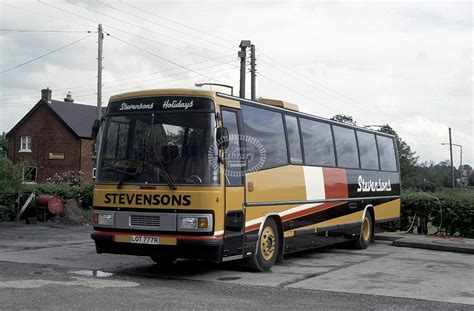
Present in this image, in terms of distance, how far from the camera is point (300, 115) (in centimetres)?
1368

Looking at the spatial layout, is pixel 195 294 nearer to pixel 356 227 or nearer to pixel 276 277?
pixel 276 277

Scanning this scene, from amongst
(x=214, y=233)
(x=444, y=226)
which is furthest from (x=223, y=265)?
(x=444, y=226)

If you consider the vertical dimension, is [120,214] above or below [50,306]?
above

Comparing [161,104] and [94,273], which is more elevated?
[161,104]

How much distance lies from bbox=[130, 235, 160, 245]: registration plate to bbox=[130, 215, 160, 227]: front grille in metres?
0.20

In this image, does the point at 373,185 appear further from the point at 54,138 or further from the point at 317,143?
the point at 54,138

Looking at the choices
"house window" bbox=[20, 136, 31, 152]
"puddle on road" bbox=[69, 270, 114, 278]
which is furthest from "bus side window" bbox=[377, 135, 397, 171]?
"house window" bbox=[20, 136, 31, 152]

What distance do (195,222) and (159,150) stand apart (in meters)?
1.41

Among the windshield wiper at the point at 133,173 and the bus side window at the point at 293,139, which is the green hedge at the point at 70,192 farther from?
the windshield wiper at the point at 133,173

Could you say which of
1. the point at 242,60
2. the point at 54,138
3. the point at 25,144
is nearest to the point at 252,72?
the point at 242,60

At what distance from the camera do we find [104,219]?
35.3ft

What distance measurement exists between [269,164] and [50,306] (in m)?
5.33

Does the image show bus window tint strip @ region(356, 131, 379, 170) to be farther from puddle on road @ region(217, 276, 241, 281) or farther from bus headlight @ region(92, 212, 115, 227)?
bus headlight @ region(92, 212, 115, 227)

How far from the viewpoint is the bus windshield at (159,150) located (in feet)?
33.4
